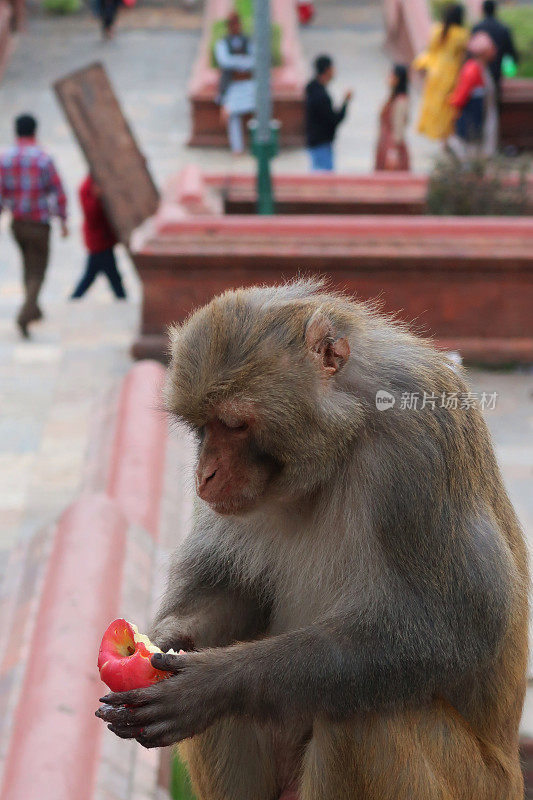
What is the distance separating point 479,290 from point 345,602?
610cm

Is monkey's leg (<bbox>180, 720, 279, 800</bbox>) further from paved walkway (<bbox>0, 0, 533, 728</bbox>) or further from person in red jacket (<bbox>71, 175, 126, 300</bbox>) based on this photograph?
person in red jacket (<bbox>71, 175, 126, 300</bbox>)

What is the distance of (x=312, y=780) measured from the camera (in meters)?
3.19

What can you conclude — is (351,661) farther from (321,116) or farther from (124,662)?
(321,116)

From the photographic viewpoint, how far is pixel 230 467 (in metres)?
3.00

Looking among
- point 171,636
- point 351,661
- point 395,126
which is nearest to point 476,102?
point 395,126

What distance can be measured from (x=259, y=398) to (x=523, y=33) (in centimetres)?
1636

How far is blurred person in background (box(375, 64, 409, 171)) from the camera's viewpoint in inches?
488

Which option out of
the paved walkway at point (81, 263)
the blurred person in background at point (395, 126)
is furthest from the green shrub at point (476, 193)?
the blurred person in background at point (395, 126)

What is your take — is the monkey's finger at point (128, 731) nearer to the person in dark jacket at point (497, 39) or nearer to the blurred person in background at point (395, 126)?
the blurred person in background at point (395, 126)

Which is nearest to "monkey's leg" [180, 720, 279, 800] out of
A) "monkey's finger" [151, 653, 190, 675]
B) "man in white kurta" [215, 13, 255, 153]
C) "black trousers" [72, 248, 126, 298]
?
"monkey's finger" [151, 653, 190, 675]

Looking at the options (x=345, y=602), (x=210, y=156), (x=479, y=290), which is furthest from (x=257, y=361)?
(x=210, y=156)

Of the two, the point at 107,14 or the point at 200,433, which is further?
the point at 107,14

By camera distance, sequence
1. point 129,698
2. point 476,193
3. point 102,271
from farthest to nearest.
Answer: point 102,271
point 476,193
point 129,698

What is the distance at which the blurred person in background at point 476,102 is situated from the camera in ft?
47.3
